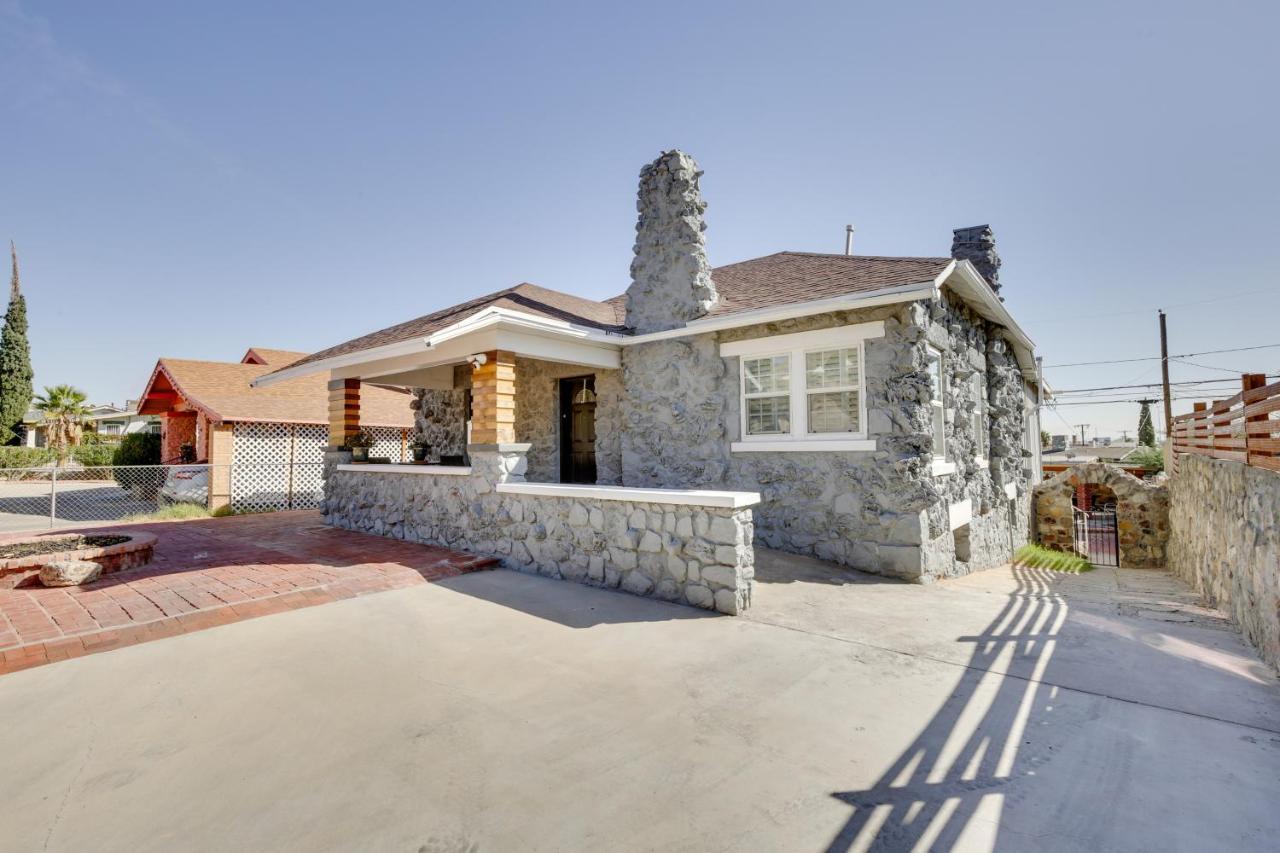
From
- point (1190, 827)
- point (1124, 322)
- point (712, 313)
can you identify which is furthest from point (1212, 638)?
point (1124, 322)

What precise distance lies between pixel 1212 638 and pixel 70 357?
4294cm

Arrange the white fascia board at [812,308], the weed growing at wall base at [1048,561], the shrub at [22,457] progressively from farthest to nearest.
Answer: the shrub at [22,457]
the weed growing at wall base at [1048,561]
the white fascia board at [812,308]

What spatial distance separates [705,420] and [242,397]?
1469cm

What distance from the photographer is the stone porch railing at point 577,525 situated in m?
5.06

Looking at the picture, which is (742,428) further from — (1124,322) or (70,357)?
(70,357)

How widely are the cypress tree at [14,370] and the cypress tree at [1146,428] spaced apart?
74.8 m

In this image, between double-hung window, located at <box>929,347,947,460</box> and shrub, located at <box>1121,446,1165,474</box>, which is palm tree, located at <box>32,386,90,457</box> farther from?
shrub, located at <box>1121,446,1165,474</box>

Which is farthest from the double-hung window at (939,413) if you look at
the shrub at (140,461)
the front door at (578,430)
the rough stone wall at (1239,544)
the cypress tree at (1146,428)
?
the cypress tree at (1146,428)

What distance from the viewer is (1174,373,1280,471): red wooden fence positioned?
15.7 ft

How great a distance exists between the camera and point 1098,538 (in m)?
21.5

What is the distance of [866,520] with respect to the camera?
22.3 feet

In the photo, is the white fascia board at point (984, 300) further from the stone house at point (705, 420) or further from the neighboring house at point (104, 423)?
the neighboring house at point (104, 423)

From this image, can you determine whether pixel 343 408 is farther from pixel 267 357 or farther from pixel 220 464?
pixel 267 357

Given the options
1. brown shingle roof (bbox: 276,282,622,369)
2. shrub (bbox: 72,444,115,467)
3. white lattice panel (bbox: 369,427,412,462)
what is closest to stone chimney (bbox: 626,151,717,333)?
brown shingle roof (bbox: 276,282,622,369)
